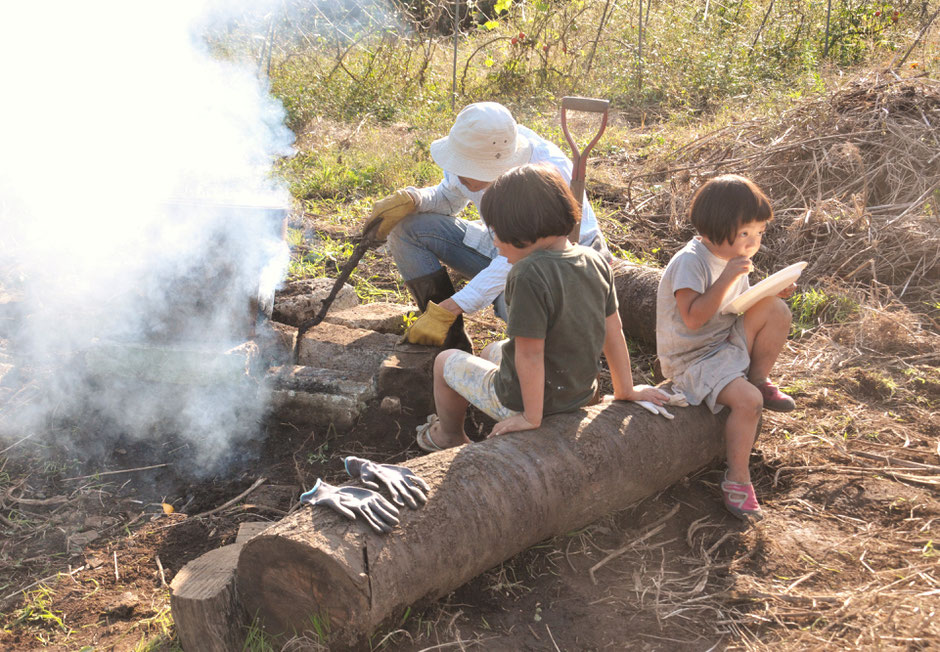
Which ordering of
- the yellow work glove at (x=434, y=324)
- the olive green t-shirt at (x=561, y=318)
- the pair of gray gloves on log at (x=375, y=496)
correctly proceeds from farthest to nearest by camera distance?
1. the yellow work glove at (x=434, y=324)
2. the olive green t-shirt at (x=561, y=318)
3. the pair of gray gloves on log at (x=375, y=496)

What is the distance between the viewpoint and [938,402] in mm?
3670

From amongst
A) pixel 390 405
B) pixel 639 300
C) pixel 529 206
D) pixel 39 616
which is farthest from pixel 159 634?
pixel 639 300

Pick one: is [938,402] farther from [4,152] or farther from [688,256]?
[4,152]

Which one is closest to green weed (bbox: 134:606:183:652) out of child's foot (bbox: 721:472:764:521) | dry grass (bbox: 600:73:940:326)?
child's foot (bbox: 721:472:764:521)

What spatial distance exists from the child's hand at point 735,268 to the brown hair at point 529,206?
64 cm

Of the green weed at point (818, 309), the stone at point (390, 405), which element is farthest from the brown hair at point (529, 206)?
the green weed at point (818, 309)

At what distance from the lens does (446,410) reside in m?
3.13

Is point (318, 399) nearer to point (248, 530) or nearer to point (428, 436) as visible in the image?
point (428, 436)

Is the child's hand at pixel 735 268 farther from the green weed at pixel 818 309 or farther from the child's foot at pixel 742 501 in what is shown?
the green weed at pixel 818 309

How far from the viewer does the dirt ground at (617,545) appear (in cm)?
236

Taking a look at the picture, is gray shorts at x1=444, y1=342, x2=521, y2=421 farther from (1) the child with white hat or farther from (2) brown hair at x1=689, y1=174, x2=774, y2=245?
(2) brown hair at x1=689, y1=174, x2=774, y2=245

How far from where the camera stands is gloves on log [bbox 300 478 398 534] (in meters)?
2.22

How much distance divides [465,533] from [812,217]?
409cm

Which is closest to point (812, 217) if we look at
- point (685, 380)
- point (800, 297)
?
point (800, 297)
